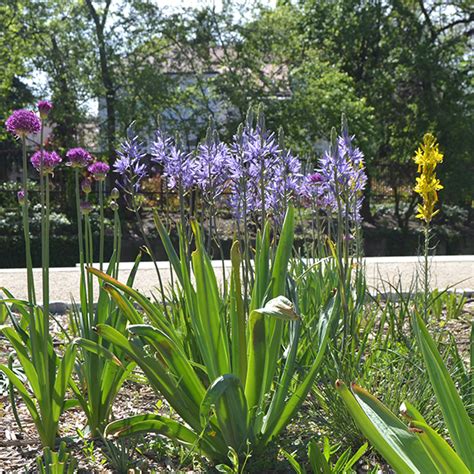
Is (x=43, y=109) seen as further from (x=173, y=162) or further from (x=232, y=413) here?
(x=232, y=413)

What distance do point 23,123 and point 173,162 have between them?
740 mm

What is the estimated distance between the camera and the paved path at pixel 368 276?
6.36 metres

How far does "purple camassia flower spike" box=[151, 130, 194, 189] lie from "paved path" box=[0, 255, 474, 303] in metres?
3.04

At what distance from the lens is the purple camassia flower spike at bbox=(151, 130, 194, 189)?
2.91 m

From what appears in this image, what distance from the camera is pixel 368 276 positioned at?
692 cm

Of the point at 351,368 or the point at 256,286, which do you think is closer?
the point at 256,286

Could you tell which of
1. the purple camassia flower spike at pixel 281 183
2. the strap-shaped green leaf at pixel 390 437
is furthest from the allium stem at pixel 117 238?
the strap-shaped green leaf at pixel 390 437

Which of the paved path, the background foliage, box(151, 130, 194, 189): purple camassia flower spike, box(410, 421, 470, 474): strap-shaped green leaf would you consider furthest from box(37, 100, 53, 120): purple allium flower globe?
the background foliage

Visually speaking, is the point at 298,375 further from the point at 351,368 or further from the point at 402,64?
the point at 402,64

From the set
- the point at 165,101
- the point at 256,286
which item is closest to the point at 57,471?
the point at 256,286

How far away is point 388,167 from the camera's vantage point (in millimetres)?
20188

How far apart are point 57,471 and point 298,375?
3.24ft

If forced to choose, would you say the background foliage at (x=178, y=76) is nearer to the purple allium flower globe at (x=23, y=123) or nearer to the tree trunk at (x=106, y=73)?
the tree trunk at (x=106, y=73)

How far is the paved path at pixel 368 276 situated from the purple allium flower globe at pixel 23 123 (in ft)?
11.5
